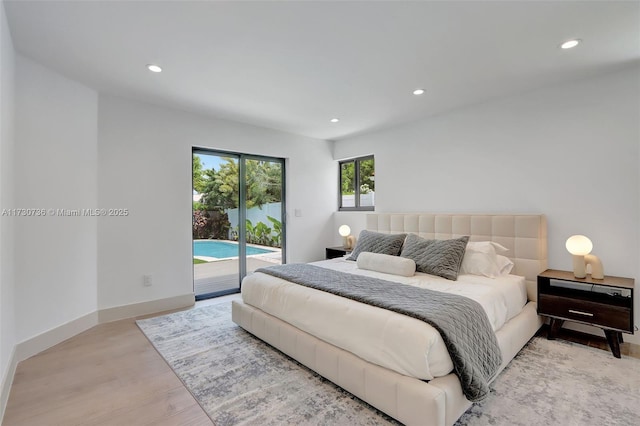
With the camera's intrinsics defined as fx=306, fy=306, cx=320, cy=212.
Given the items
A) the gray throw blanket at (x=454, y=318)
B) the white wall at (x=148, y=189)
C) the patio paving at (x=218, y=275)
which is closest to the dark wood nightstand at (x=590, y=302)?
the gray throw blanket at (x=454, y=318)

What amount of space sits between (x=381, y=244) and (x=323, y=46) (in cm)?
223

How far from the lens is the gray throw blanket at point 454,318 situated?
5.64 feet

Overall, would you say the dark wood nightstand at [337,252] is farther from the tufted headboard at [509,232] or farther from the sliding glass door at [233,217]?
the tufted headboard at [509,232]

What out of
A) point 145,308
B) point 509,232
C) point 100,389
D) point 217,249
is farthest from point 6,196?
point 509,232

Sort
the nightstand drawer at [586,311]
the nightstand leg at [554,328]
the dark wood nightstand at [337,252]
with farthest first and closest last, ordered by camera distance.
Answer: the dark wood nightstand at [337,252] < the nightstand leg at [554,328] < the nightstand drawer at [586,311]

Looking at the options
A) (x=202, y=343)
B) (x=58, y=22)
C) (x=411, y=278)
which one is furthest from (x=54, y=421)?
(x=411, y=278)

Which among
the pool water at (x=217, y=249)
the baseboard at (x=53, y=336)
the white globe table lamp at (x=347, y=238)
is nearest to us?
the baseboard at (x=53, y=336)

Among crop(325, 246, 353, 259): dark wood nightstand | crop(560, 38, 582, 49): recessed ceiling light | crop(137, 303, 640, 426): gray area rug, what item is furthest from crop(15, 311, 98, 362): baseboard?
crop(560, 38, 582, 49): recessed ceiling light

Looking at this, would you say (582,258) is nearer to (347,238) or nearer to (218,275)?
(347,238)

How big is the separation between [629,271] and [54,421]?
14.8 ft

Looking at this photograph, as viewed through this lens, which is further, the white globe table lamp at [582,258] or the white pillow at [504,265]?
the white pillow at [504,265]

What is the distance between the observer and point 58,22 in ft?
6.79

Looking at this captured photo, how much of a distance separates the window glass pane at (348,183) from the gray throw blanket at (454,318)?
2984 mm

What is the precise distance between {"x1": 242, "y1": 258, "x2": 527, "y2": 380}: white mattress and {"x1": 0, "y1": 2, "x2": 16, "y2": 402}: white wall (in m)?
1.74
